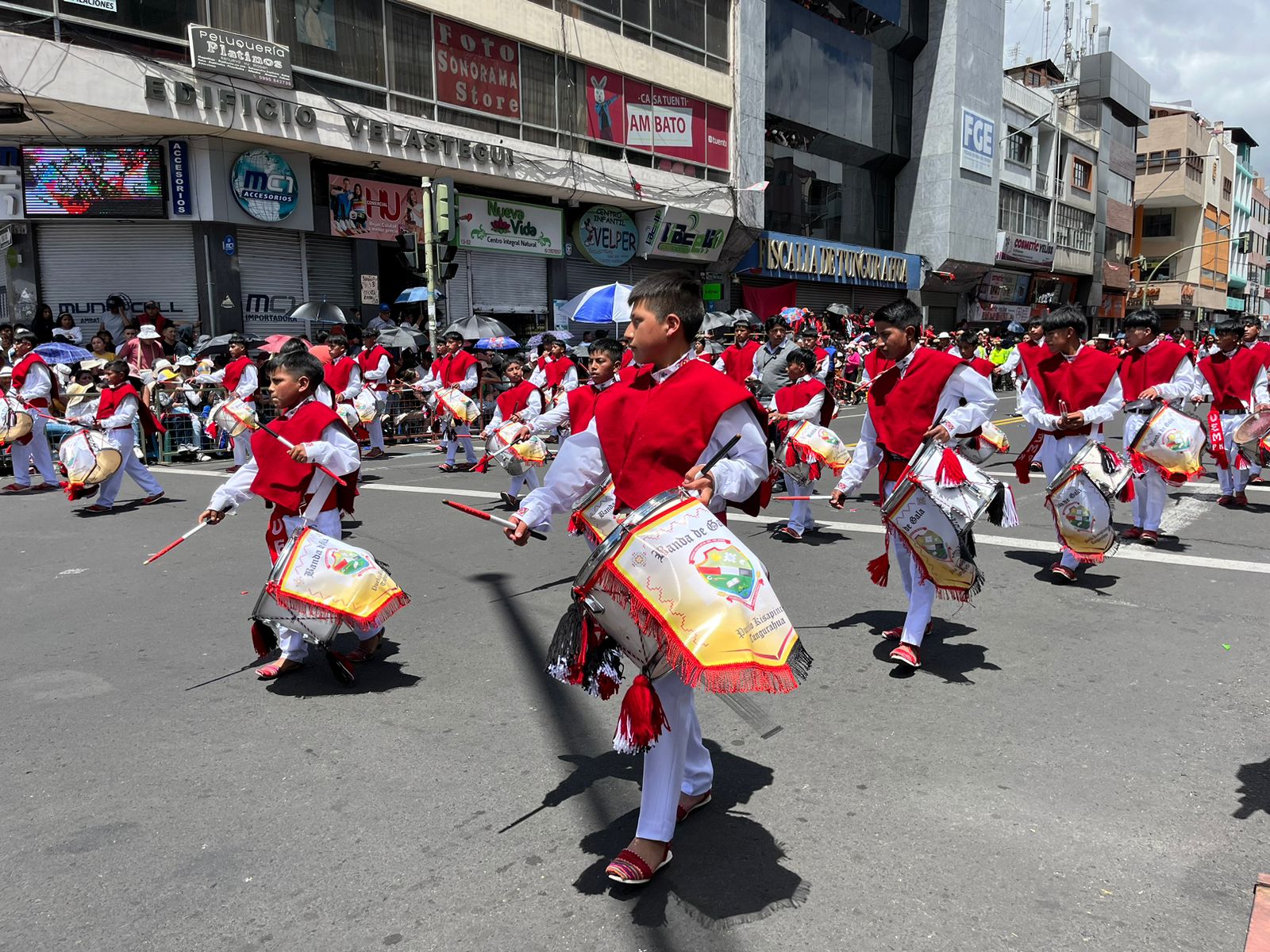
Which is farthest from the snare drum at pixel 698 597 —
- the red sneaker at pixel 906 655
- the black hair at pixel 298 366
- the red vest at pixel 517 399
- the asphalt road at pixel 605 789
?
the red vest at pixel 517 399

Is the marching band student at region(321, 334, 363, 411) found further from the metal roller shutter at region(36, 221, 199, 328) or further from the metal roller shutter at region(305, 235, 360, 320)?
the metal roller shutter at region(305, 235, 360, 320)

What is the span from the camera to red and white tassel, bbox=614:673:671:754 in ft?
9.56

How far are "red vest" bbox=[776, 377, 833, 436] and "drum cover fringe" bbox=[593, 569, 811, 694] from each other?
6220 mm

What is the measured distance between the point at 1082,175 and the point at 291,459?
51445 millimetres

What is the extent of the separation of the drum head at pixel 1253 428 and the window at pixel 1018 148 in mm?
34175

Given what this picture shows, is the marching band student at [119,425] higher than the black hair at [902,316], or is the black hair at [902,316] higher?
the black hair at [902,316]

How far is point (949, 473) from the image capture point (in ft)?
16.1

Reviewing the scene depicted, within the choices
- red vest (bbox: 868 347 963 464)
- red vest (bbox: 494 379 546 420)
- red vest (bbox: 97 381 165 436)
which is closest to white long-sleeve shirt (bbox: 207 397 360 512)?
red vest (bbox: 868 347 963 464)

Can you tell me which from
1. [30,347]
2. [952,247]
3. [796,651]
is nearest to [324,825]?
[796,651]

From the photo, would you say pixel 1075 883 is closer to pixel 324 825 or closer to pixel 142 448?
pixel 324 825

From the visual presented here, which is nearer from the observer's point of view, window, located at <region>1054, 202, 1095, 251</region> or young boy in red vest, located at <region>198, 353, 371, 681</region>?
young boy in red vest, located at <region>198, 353, 371, 681</region>

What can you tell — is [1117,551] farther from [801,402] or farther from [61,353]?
[61,353]

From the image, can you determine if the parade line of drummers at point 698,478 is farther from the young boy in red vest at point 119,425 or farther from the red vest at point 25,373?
the red vest at point 25,373

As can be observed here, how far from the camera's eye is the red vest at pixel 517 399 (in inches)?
436
